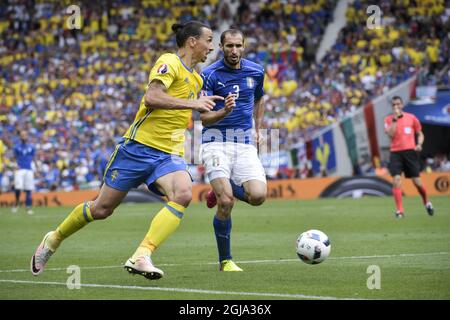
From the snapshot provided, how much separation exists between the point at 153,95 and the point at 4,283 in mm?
2457

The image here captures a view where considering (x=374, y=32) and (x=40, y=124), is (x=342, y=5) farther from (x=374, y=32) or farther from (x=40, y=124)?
(x=40, y=124)

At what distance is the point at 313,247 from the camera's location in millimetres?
10039

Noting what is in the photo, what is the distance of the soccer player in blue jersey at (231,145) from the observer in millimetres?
10391

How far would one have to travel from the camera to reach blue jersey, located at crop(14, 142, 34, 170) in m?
27.4

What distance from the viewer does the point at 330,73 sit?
36062 mm

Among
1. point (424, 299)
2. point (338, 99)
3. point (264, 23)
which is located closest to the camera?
point (424, 299)

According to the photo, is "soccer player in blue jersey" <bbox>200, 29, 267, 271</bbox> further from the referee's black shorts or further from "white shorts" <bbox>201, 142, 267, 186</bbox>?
the referee's black shorts

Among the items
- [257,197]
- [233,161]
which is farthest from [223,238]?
[233,161]

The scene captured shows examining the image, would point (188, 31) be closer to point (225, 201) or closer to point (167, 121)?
point (167, 121)

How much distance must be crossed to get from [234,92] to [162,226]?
241cm

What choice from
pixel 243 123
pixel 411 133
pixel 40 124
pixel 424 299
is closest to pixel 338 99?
pixel 40 124

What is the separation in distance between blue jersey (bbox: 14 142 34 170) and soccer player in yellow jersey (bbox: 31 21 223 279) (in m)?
18.2

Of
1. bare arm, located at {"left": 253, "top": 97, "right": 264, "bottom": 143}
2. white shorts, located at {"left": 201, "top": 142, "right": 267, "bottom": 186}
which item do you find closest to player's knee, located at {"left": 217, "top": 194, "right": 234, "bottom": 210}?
white shorts, located at {"left": 201, "top": 142, "right": 267, "bottom": 186}

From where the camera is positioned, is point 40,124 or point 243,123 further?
point 40,124
